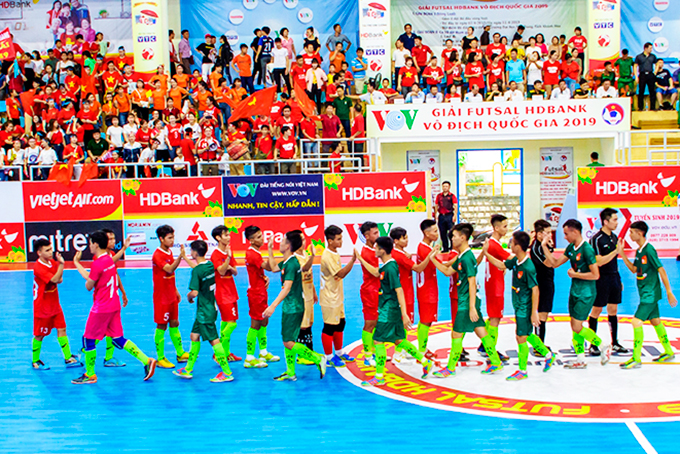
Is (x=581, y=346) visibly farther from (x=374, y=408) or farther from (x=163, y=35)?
(x=163, y=35)

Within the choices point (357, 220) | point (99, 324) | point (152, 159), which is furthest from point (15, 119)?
point (99, 324)

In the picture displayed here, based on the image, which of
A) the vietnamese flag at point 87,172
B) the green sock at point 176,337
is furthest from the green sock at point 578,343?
the vietnamese flag at point 87,172

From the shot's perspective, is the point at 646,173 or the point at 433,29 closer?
the point at 646,173

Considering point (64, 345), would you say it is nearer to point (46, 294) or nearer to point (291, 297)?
point (46, 294)

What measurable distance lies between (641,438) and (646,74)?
18393 millimetres

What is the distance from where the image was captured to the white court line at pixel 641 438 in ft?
19.9

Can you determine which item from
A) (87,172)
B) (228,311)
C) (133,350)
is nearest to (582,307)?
(228,311)

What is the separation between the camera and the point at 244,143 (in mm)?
19375

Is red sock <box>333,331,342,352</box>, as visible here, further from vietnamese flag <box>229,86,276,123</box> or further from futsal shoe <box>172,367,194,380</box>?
vietnamese flag <box>229,86,276,123</box>

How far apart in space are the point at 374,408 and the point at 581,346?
2829 millimetres

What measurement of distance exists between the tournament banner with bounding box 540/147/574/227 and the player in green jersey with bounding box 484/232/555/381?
51.8 ft

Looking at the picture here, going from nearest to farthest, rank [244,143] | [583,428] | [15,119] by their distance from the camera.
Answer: [583,428] < [244,143] < [15,119]

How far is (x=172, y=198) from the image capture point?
61.3 ft

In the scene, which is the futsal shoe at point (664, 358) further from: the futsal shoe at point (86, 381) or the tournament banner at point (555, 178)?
the tournament banner at point (555, 178)
